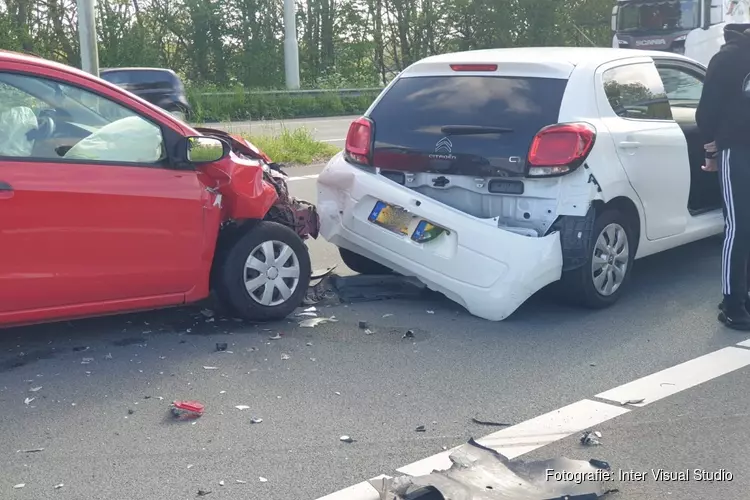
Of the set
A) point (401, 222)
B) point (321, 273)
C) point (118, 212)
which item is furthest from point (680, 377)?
point (118, 212)

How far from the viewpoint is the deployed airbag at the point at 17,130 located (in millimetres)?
4988

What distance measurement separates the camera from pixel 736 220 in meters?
5.84

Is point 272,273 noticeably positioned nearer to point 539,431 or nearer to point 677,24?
point 539,431

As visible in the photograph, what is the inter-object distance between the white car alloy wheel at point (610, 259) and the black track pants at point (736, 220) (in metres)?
0.69

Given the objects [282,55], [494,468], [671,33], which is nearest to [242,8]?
[282,55]

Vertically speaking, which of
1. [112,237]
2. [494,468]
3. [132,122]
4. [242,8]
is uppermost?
[242,8]

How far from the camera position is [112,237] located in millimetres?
5234

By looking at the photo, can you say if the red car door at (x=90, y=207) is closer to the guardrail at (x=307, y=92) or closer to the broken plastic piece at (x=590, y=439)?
the broken plastic piece at (x=590, y=439)

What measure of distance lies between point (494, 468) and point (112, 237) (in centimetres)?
255

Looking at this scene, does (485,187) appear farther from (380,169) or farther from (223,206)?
(223,206)

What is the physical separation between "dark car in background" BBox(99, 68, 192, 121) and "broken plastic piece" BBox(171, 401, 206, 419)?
46.7ft

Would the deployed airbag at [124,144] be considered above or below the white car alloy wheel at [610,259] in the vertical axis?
above

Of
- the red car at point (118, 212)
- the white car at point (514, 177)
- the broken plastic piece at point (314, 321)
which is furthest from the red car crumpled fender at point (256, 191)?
the broken plastic piece at point (314, 321)

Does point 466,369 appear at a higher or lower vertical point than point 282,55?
lower
